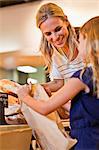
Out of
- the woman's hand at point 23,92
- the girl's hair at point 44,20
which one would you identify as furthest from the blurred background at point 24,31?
the woman's hand at point 23,92

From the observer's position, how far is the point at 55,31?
104 cm

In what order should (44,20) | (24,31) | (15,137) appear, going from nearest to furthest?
(15,137), (44,20), (24,31)

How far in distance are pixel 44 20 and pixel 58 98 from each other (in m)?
0.36

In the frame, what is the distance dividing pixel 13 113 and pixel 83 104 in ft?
0.93

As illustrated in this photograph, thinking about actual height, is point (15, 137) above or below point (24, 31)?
below

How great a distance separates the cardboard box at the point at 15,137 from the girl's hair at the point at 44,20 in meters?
0.29

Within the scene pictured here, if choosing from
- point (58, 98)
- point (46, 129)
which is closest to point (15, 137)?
point (46, 129)

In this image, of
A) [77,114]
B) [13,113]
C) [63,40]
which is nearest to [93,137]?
[77,114]

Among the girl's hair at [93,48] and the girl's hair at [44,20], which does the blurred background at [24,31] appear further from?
the girl's hair at [93,48]

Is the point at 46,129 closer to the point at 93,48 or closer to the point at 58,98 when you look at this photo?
the point at 58,98

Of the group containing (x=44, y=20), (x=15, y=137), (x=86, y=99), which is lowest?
(x=15, y=137)

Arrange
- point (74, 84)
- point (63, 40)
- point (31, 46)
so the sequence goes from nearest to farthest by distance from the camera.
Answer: point (74, 84)
point (63, 40)
point (31, 46)

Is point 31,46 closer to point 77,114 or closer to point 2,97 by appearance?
point 2,97

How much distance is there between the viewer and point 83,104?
803mm
